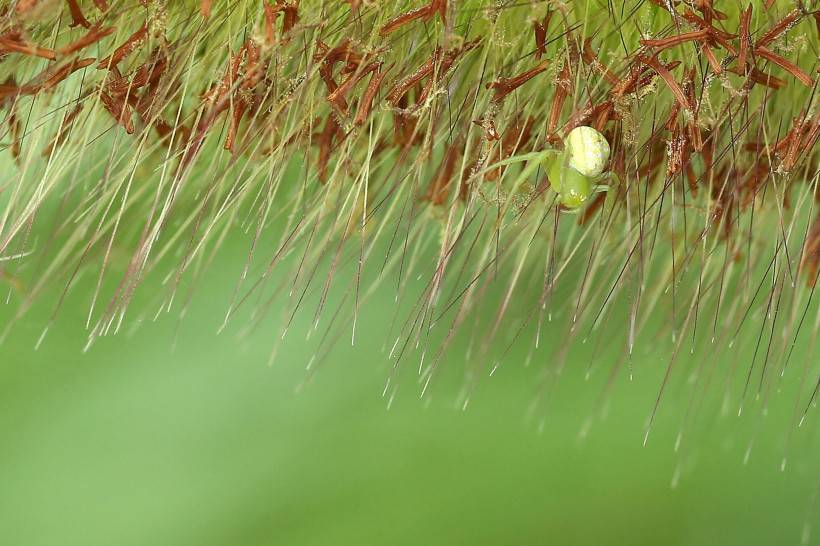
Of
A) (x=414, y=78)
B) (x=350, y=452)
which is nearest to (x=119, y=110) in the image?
(x=414, y=78)

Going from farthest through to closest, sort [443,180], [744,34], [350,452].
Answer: [350,452], [443,180], [744,34]

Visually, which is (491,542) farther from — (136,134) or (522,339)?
(136,134)

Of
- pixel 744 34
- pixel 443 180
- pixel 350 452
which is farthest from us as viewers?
pixel 350 452

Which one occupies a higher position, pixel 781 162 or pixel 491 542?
pixel 781 162

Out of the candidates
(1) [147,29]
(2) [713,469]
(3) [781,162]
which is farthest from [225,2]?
(2) [713,469]

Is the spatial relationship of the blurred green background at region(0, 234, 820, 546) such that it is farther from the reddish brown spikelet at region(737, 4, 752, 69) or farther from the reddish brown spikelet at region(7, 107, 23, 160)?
the reddish brown spikelet at region(737, 4, 752, 69)

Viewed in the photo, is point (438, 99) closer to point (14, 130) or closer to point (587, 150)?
point (587, 150)

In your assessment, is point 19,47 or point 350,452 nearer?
point 19,47
